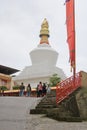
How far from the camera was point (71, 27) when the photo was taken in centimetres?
1847

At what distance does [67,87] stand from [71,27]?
306 centimetres

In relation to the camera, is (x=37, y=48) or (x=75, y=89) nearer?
(x=75, y=89)

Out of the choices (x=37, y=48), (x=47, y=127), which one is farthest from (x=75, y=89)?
(x=37, y=48)

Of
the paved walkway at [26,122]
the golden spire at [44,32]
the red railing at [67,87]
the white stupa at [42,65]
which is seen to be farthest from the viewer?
the golden spire at [44,32]

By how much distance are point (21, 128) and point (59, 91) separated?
20.1 ft

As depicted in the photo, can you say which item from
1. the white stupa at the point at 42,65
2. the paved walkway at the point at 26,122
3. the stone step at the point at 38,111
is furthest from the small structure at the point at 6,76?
the stone step at the point at 38,111

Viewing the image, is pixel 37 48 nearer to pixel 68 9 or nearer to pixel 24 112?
pixel 68 9

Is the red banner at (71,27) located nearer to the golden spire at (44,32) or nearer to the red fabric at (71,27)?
the red fabric at (71,27)

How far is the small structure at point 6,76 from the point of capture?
48812mm

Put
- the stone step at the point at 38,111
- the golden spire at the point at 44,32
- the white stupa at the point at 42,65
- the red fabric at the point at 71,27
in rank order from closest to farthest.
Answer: the stone step at the point at 38,111
the red fabric at the point at 71,27
the white stupa at the point at 42,65
the golden spire at the point at 44,32

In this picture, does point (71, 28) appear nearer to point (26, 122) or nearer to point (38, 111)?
point (38, 111)

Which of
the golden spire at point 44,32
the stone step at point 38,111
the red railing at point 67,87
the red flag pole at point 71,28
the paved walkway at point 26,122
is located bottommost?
the paved walkway at point 26,122

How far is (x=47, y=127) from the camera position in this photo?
12.4m

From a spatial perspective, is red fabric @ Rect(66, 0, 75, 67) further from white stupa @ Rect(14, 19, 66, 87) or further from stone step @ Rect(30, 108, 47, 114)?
white stupa @ Rect(14, 19, 66, 87)
